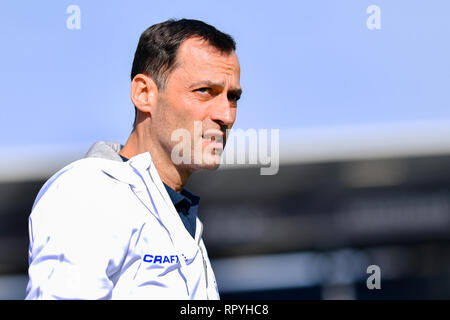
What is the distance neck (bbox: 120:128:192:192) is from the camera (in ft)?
8.30

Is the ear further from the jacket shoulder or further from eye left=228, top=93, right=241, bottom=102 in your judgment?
the jacket shoulder

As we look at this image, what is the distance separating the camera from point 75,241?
186cm

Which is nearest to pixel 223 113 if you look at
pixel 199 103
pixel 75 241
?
pixel 199 103

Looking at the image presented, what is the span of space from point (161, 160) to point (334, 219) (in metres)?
9.29

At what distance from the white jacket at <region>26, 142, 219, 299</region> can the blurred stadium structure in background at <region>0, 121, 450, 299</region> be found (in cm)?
885

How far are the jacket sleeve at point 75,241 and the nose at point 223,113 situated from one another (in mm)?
622

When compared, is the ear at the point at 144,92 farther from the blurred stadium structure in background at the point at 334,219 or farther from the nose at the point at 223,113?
the blurred stadium structure in background at the point at 334,219

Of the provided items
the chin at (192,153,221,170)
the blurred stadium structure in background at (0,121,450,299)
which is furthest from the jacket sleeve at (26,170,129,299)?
the blurred stadium structure in background at (0,121,450,299)

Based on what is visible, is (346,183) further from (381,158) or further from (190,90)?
(190,90)

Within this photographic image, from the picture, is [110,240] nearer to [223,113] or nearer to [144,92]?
[223,113]

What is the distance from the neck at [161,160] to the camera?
2531mm

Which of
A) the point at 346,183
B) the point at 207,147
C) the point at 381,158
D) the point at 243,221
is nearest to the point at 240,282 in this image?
the point at 243,221
